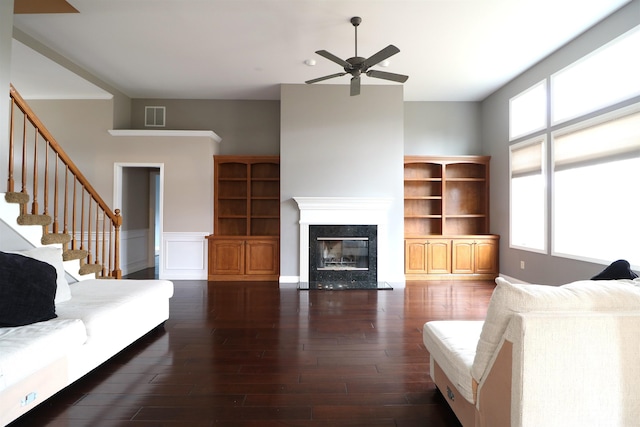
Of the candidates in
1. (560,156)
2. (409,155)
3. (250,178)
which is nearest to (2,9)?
(250,178)

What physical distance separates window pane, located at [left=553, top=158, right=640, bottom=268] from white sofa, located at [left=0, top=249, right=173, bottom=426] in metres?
4.80

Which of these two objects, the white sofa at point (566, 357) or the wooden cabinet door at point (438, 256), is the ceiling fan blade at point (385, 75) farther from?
the wooden cabinet door at point (438, 256)

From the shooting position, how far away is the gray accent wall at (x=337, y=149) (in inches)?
232

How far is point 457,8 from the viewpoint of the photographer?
147 inches

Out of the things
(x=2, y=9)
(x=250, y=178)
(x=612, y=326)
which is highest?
(x=2, y=9)

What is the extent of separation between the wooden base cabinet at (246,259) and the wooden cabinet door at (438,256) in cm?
268

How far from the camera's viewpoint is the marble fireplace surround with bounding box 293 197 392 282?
18.9 feet

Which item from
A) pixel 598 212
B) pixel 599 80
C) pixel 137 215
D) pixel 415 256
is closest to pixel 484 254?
pixel 415 256

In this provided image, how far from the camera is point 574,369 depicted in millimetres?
1308

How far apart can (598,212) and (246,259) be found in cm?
506

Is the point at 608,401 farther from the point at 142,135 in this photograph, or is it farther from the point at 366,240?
the point at 142,135

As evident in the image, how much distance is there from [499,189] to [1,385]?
6672 millimetres

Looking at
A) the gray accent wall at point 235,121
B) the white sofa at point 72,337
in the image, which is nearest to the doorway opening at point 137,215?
the gray accent wall at point 235,121

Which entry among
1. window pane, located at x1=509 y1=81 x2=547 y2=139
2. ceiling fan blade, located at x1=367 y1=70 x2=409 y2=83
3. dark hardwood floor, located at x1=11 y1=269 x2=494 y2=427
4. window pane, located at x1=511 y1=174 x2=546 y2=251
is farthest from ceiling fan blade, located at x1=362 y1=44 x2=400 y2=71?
window pane, located at x1=511 y1=174 x2=546 y2=251
